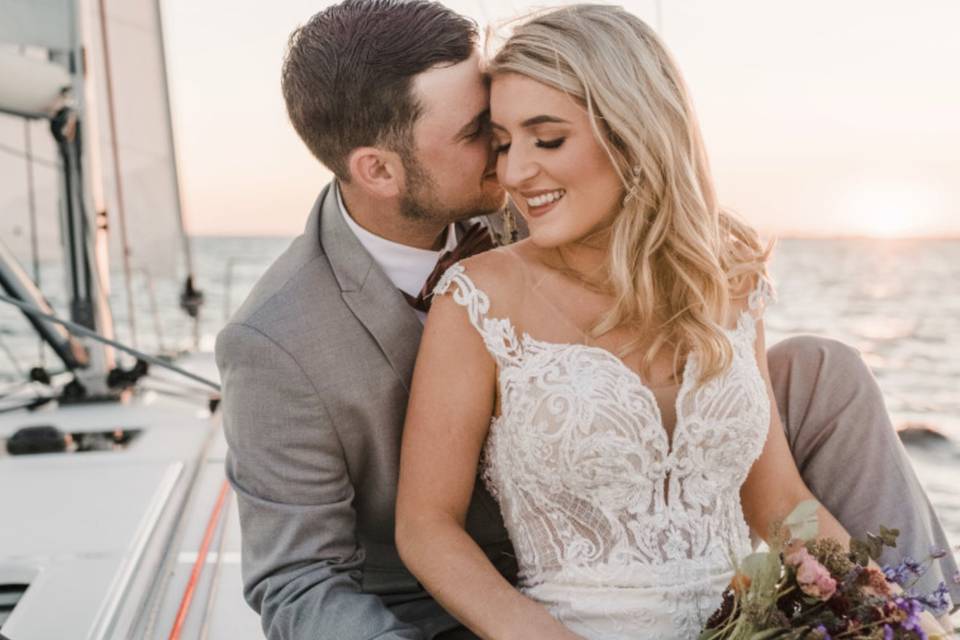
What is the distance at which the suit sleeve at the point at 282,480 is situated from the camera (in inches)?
80.3

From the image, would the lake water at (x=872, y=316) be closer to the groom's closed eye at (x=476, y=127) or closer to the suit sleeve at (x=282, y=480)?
the groom's closed eye at (x=476, y=127)

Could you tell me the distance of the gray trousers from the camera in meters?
2.36

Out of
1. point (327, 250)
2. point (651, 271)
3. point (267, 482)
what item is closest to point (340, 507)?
point (267, 482)

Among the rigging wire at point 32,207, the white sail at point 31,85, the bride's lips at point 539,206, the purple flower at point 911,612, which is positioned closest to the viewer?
the purple flower at point 911,612

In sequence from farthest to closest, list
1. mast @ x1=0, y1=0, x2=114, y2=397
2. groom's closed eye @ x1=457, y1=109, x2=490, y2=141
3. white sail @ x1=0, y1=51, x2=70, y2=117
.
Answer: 1. mast @ x1=0, y1=0, x2=114, y2=397
2. white sail @ x1=0, y1=51, x2=70, y2=117
3. groom's closed eye @ x1=457, y1=109, x2=490, y2=141

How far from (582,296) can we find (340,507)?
63 centimetres

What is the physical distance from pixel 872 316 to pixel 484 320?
2205 centimetres

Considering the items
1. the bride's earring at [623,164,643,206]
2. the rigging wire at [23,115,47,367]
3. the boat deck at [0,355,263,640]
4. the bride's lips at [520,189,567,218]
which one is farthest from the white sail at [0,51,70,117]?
the bride's earring at [623,164,643,206]

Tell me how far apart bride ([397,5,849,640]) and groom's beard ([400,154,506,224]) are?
0.56 ft

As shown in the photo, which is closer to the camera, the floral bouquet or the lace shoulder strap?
the floral bouquet

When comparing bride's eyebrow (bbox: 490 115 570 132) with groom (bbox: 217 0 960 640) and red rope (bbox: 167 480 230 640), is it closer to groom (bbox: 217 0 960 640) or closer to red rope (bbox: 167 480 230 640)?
groom (bbox: 217 0 960 640)

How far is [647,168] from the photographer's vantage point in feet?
7.02

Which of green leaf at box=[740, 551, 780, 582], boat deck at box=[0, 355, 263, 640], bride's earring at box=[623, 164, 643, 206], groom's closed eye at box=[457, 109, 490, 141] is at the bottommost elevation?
boat deck at box=[0, 355, 263, 640]

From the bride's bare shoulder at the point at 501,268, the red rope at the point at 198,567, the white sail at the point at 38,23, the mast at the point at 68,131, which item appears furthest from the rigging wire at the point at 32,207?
the bride's bare shoulder at the point at 501,268
